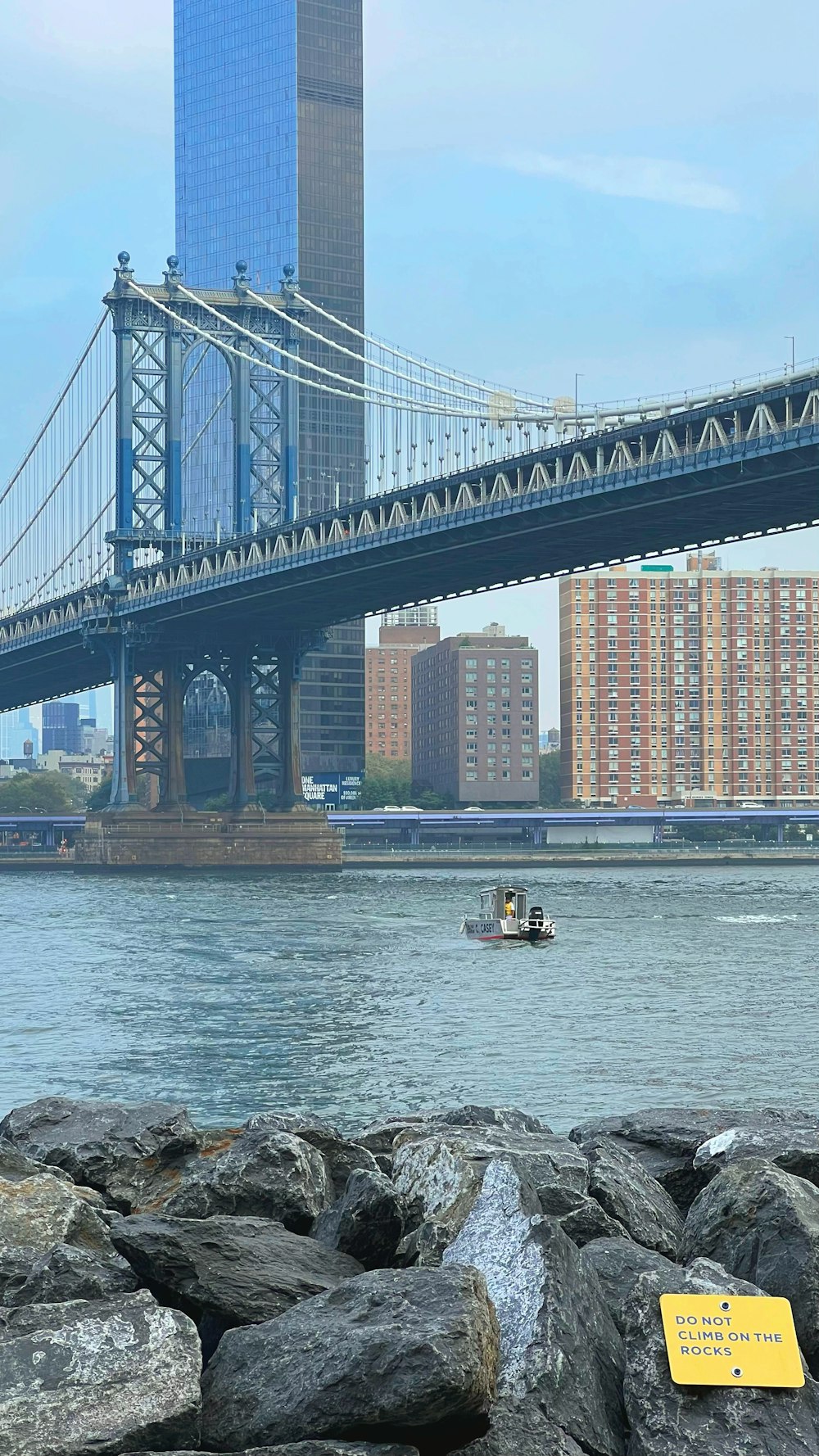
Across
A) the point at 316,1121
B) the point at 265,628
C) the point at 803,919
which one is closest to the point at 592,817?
the point at 265,628

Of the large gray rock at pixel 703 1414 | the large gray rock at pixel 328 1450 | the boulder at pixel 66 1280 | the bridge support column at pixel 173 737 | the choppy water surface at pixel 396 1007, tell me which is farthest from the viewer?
the bridge support column at pixel 173 737

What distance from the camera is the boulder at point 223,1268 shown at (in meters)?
8.20

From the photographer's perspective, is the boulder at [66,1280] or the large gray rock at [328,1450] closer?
the large gray rock at [328,1450]

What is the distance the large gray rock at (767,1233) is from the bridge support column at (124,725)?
105696 mm

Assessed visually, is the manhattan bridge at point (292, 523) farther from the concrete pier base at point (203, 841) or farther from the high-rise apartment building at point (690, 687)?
the high-rise apartment building at point (690, 687)

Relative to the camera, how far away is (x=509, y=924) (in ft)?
189

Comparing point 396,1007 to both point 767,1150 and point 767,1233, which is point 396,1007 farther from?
point 767,1233

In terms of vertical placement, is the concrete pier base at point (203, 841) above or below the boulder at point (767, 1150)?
below

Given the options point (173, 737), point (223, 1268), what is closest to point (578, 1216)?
point (223, 1268)

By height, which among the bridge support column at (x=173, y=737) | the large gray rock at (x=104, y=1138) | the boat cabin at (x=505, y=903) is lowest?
the boat cabin at (x=505, y=903)

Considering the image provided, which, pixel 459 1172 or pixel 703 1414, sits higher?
pixel 459 1172

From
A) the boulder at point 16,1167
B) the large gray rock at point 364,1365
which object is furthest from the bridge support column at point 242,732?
the large gray rock at point 364,1365

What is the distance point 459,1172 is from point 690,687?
18806cm

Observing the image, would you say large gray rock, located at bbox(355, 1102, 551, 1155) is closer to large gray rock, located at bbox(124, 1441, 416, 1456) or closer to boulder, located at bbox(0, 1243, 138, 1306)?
boulder, located at bbox(0, 1243, 138, 1306)
